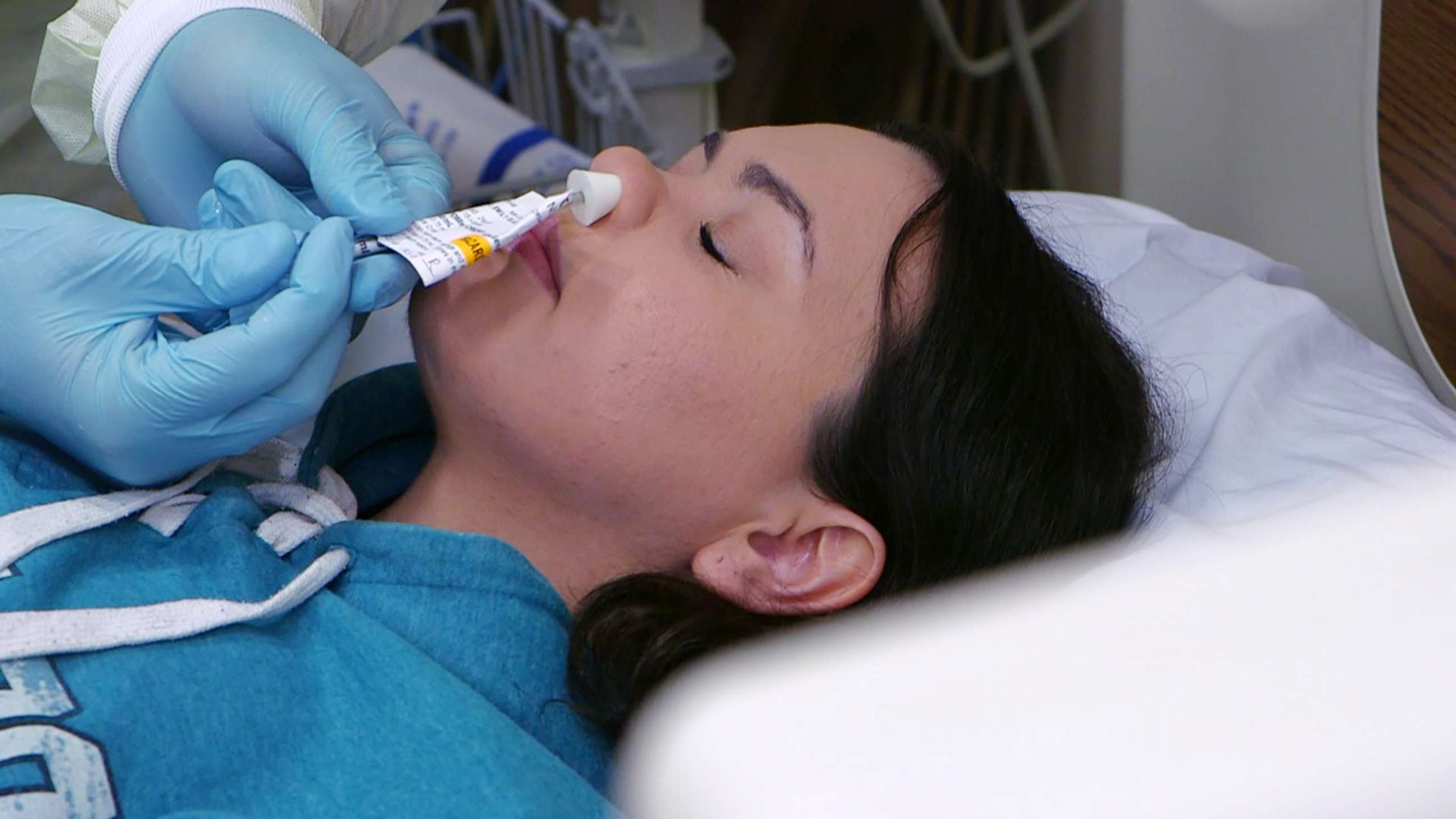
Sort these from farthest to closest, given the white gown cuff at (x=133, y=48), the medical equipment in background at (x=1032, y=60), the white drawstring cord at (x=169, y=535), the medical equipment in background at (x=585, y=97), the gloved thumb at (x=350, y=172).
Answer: the medical equipment in background at (x=1032, y=60) → the medical equipment in background at (x=585, y=97) → the white gown cuff at (x=133, y=48) → the gloved thumb at (x=350, y=172) → the white drawstring cord at (x=169, y=535)

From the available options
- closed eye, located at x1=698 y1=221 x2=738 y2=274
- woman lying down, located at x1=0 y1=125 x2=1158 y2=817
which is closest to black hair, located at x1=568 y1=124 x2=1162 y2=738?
woman lying down, located at x1=0 y1=125 x2=1158 y2=817

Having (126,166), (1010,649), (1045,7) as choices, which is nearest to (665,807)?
(1010,649)

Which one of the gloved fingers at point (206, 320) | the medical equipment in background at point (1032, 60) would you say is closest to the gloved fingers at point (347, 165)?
the gloved fingers at point (206, 320)

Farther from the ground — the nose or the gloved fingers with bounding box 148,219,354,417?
the nose

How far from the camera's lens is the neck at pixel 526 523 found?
986 mm

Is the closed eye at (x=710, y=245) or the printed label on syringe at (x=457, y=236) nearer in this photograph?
the printed label on syringe at (x=457, y=236)

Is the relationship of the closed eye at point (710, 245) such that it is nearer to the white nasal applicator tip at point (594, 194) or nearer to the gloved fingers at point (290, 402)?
the white nasal applicator tip at point (594, 194)

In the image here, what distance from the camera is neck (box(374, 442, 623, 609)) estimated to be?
0.99m

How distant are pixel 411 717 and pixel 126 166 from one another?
60cm

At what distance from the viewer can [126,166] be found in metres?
1.11

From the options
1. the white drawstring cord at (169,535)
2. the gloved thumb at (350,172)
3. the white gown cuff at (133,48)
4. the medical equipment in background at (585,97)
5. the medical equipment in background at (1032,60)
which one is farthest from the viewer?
the medical equipment in background at (1032,60)

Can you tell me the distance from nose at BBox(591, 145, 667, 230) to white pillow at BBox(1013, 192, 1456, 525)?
0.54m

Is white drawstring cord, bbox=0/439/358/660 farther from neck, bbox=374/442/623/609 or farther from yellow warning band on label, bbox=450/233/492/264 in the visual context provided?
yellow warning band on label, bbox=450/233/492/264

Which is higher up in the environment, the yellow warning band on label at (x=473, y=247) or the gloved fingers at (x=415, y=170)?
the yellow warning band on label at (x=473, y=247)
